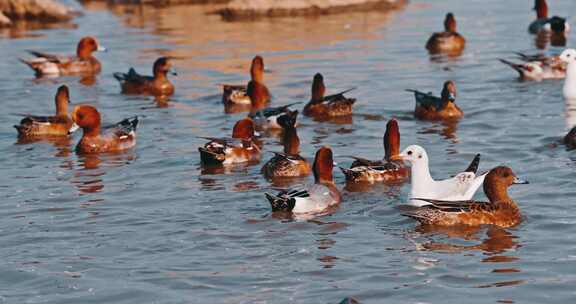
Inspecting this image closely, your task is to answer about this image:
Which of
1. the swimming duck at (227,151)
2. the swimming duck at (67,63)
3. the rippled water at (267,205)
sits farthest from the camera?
the swimming duck at (67,63)

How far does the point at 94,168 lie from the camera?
17125 millimetres

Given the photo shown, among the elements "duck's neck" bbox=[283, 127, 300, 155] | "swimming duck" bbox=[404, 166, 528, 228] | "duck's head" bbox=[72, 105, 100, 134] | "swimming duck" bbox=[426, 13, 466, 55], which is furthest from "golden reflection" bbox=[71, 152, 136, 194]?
"swimming duck" bbox=[426, 13, 466, 55]

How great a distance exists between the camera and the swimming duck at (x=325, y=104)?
2031 centimetres

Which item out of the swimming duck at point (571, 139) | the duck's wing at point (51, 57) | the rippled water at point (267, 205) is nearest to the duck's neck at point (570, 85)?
the rippled water at point (267, 205)

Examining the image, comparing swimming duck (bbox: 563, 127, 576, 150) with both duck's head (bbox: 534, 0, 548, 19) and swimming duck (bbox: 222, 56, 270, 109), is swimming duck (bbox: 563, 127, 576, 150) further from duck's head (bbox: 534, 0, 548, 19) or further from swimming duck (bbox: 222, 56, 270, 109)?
duck's head (bbox: 534, 0, 548, 19)

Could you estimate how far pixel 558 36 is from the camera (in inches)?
1160

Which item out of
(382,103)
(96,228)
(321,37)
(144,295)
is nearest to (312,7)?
(321,37)

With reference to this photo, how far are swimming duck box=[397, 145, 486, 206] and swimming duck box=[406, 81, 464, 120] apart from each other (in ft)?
18.9

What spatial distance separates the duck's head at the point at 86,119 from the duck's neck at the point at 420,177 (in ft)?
20.4

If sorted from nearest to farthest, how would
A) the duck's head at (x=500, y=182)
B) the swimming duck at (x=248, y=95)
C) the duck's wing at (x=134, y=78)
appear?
1. the duck's head at (x=500, y=182)
2. the swimming duck at (x=248, y=95)
3. the duck's wing at (x=134, y=78)

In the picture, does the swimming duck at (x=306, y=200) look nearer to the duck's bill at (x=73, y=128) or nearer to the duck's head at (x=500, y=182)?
the duck's head at (x=500, y=182)

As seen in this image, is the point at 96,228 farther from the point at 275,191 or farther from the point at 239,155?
the point at 239,155

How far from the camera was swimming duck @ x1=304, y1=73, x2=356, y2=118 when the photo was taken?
66.6ft

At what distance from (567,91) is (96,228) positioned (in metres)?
10.6
